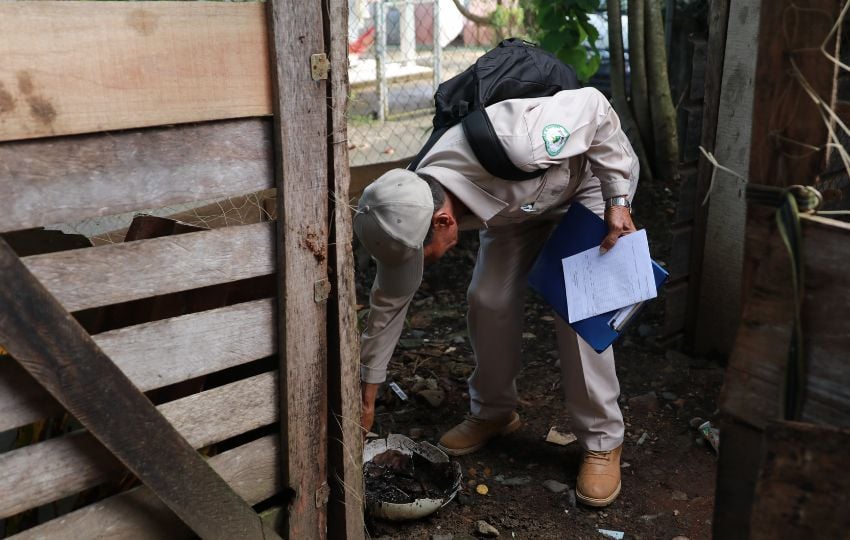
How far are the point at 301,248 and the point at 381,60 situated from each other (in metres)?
6.59

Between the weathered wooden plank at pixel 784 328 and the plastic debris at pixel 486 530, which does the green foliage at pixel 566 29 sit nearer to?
the plastic debris at pixel 486 530

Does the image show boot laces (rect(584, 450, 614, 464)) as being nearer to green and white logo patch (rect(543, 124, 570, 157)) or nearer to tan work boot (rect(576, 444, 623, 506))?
tan work boot (rect(576, 444, 623, 506))

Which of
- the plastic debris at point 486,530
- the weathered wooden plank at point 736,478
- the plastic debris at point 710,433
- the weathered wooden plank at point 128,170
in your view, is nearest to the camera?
the weathered wooden plank at point 736,478

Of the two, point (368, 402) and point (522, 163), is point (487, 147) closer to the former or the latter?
point (522, 163)

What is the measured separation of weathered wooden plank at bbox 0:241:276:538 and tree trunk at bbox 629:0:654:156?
490 centimetres

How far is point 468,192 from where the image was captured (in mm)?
3020

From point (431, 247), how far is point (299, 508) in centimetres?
95

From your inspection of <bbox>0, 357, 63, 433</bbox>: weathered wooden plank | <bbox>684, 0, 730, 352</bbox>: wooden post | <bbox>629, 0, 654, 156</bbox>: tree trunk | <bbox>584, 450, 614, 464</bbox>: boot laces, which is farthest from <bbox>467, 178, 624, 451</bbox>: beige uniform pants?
<bbox>629, 0, 654, 156</bbox>: tree trunk

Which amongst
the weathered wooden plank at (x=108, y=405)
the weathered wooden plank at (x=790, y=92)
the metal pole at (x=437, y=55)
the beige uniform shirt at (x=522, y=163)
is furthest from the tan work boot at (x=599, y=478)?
the metal pole at (x=437, y=55)

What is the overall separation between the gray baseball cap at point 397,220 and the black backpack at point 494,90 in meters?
0.27

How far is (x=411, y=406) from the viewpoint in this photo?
4391mm

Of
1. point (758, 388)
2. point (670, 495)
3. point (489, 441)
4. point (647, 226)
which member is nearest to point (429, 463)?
point (489, 441)

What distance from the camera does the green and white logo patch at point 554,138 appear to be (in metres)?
2.97

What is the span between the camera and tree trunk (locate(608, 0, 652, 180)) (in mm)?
6316
